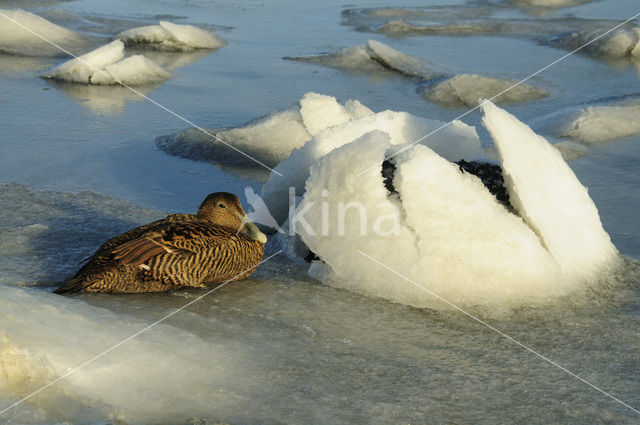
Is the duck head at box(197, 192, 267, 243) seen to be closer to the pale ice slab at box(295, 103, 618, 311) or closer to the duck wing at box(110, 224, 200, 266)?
the duck wing at box(110, 224, 200, 266)

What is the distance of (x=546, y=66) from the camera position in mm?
8844

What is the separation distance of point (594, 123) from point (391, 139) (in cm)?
279

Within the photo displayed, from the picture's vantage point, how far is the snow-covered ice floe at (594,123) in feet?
20.4

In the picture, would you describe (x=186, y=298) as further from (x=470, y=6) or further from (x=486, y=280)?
(x=470, y=6)

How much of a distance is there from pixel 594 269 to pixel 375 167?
1.23 m

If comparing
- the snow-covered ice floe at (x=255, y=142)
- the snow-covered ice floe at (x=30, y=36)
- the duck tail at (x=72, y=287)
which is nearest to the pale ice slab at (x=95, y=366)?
the duck tail at (x=72, y=287)

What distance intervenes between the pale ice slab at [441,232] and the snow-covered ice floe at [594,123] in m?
2.69

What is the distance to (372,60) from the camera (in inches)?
355

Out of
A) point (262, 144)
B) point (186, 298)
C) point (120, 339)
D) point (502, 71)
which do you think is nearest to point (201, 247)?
point (186, 298)

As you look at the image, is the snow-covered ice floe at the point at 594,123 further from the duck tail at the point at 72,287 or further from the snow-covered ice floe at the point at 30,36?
the snow-covered ice floe at the point at 30,36

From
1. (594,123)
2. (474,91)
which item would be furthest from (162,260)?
(474,91)

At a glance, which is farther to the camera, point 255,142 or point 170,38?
point 170,38

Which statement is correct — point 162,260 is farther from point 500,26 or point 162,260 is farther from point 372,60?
point 500,26

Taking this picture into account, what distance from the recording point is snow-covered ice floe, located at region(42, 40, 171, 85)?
26.5ft
